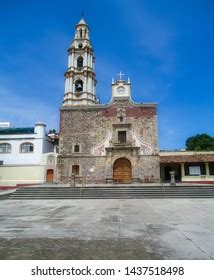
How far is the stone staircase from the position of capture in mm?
15961

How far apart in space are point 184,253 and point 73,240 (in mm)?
2386

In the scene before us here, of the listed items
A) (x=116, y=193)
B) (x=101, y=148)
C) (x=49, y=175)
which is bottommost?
(x=116, y=193)

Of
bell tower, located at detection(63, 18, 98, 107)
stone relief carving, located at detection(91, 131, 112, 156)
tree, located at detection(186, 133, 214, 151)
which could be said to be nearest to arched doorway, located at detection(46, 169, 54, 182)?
stone relief carving, located at detection(91, 131, 112, 156)

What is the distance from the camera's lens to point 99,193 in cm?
1659

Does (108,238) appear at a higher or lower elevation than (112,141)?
lower

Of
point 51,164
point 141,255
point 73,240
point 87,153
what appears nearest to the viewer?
point 141,255

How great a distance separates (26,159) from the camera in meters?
27.6

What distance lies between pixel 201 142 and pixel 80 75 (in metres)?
28.4

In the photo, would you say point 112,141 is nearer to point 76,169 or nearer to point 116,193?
point 76,169

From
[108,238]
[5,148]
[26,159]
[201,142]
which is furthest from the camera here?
[201,142]

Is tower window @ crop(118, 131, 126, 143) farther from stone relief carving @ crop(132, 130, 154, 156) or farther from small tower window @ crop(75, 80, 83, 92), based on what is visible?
small tower window @ crop(75, 80, 83, 92)

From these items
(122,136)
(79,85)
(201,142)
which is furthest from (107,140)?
(201,142)
